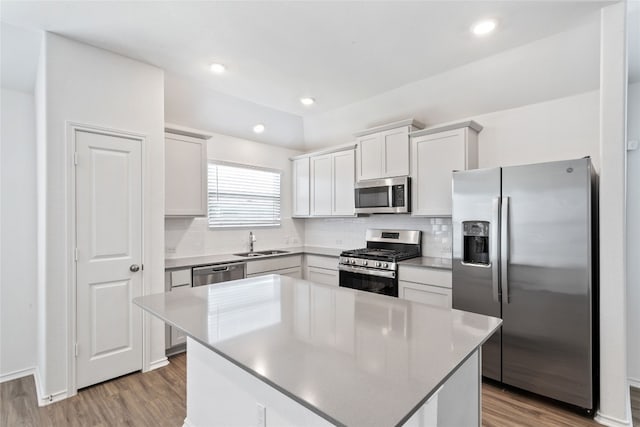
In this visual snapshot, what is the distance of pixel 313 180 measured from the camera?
4.83 metres

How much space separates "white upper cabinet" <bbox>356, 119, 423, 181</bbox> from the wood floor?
237 centimetres

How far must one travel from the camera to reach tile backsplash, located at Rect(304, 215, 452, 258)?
3715 mm

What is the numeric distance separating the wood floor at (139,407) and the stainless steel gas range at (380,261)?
129cm

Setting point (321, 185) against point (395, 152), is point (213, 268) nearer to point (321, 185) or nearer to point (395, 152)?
point (321, 185)

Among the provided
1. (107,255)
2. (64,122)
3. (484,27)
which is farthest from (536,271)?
(64,122)

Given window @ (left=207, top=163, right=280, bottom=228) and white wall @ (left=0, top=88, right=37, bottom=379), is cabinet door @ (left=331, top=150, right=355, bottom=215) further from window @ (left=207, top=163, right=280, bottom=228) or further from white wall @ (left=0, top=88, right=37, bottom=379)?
white wall @ (left=0, top=88, right=37, bottom=379)

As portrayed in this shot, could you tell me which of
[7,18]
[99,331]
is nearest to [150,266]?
[99,331]

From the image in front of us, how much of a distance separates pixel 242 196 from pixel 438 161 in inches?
107

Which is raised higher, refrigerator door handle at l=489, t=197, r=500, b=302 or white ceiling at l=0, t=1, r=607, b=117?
white ceiling at l=0, t=1, r=607, b=117

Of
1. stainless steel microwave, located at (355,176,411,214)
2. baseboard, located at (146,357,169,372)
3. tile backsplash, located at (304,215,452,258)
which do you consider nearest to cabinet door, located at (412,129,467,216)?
stainless steel microwave, located at (355,176,411,214)

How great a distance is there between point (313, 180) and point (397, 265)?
202 cm

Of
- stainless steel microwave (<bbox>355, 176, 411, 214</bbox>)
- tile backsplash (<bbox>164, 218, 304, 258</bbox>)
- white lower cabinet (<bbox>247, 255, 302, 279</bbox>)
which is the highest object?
stainless steel microwave (<bbox>355, 176, 411, 214</bbox>)

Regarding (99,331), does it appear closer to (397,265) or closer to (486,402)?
(397,265)

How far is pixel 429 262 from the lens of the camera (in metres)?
3.40
